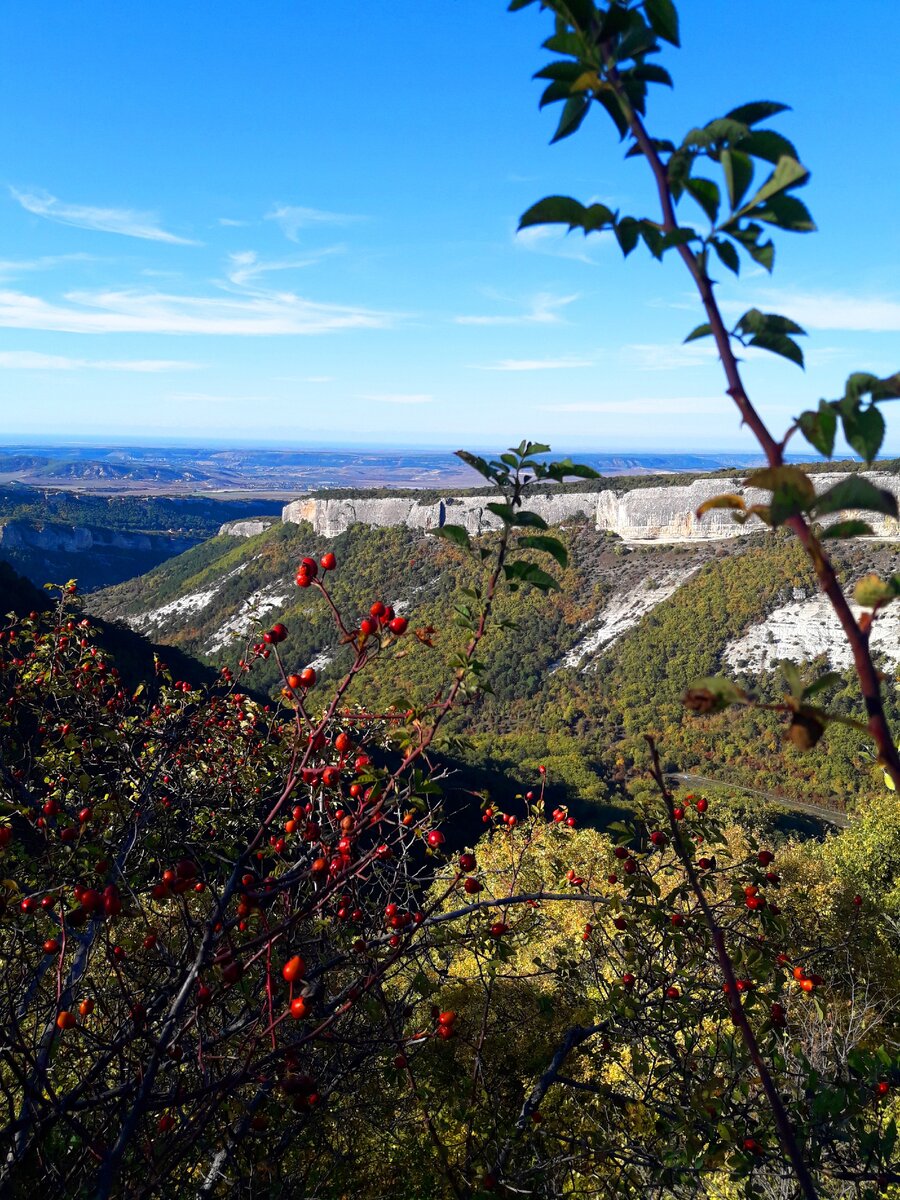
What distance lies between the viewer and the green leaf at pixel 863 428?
1.05m

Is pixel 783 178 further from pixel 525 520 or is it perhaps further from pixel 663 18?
pixel 525 520

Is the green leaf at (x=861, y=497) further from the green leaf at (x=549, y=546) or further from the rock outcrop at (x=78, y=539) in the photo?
the rock outcrop at (x=78, y=539)

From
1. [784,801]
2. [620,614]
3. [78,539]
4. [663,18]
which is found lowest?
[784,801]

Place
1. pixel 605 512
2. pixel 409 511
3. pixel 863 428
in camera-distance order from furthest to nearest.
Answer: pixel 409 511, pixel 605 512, pixel 863 428

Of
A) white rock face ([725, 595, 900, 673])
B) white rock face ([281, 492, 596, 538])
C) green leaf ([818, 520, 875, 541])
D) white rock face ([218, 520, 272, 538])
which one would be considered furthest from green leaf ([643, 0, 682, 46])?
white rock face ([218, 520, 272, 538])

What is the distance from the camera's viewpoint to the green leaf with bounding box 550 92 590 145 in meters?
1.39

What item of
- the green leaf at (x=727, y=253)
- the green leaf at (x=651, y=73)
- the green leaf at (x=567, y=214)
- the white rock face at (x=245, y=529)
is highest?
the green leaf at (x=651, y=73)

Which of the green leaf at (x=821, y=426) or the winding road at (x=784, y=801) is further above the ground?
the green leaf at (x=821, y=426)

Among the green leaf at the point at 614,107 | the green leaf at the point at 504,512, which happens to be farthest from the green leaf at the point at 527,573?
the green leaf at the point at 614,107

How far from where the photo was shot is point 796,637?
58.0 metres

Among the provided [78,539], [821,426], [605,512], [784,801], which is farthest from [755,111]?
[78,539]

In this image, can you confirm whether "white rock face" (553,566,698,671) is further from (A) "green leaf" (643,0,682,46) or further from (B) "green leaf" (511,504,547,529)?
(A) "green leaf" (643,0,682,46)

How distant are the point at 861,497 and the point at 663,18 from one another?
3.34ft

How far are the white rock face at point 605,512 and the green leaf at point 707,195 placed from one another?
68.6m
